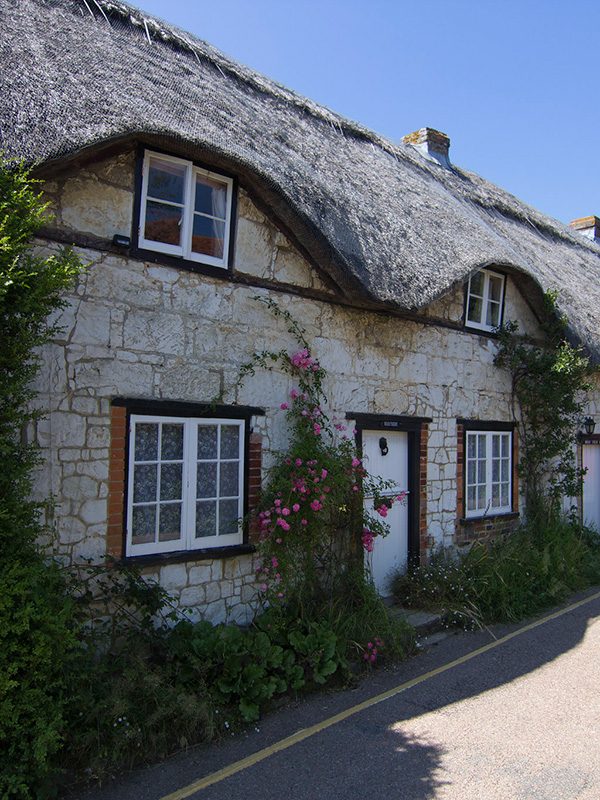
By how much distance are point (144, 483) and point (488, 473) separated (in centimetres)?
545

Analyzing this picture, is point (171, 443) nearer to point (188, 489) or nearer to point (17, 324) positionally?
point (188, 489)

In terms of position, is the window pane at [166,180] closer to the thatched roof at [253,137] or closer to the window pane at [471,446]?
the thatched roof at [253,137]

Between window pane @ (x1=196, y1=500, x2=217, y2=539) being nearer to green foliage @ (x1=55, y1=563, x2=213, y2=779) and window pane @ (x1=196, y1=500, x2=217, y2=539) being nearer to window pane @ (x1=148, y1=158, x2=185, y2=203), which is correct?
green foliage @ (x1=55, y1=563, x2=213, y2=779)

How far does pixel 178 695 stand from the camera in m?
4.38

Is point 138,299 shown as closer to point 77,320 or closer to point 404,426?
point 77,320

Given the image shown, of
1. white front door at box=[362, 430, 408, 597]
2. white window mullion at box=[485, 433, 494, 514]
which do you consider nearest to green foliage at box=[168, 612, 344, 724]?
white front door at box=[362, 430, 408, 597]

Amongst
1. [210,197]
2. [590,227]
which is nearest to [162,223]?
[210,197]

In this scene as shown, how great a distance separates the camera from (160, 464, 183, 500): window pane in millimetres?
5543

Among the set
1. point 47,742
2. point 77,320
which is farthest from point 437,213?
point 47,742

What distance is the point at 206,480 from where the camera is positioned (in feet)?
19.2

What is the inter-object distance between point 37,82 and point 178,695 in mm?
4830

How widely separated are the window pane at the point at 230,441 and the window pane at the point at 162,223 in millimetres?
1781

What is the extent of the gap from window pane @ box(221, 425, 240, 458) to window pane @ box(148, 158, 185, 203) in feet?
7.13

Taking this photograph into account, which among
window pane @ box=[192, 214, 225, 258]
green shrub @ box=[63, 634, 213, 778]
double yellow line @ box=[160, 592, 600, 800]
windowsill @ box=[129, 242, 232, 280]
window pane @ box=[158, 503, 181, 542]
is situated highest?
window pane @ box=[192, 214, 225, 258]
